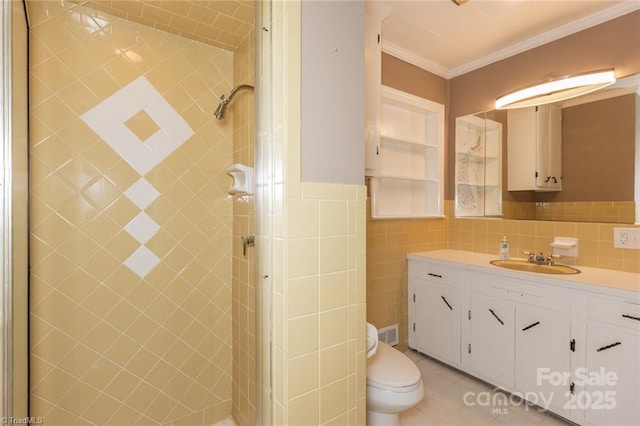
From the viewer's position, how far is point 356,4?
3.99ft

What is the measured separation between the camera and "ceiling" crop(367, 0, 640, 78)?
1.89 meters

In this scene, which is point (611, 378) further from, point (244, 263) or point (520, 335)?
point (244, 263)

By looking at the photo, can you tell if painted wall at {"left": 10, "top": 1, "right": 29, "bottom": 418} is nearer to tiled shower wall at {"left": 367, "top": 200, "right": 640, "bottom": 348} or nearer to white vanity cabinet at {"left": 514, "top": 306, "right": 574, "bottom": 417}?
tiled shower wall at {"left": 367, "top": 200, "right": 640, "bottom": 348}

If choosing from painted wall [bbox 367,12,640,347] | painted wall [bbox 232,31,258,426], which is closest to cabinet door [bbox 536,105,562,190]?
painted wall [bbox 367,12,640,347]

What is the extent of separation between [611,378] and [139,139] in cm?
268

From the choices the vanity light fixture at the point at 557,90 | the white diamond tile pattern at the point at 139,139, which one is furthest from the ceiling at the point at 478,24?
the white diamond tile pattern at the point at 139,139

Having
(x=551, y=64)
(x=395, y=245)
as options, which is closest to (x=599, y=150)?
(x=551, y=64)

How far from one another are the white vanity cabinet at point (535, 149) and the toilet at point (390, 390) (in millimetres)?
1698

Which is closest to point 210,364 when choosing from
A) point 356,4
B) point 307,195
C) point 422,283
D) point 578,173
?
point 307,195

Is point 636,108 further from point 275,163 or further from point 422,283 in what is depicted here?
point 275,163

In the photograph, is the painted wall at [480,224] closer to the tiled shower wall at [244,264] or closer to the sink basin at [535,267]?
the sink basin at [535,267]

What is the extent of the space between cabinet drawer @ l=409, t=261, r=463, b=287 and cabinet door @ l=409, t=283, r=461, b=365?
50mm

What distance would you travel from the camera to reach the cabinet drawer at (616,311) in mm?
1455

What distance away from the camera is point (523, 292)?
1850 millimetres
